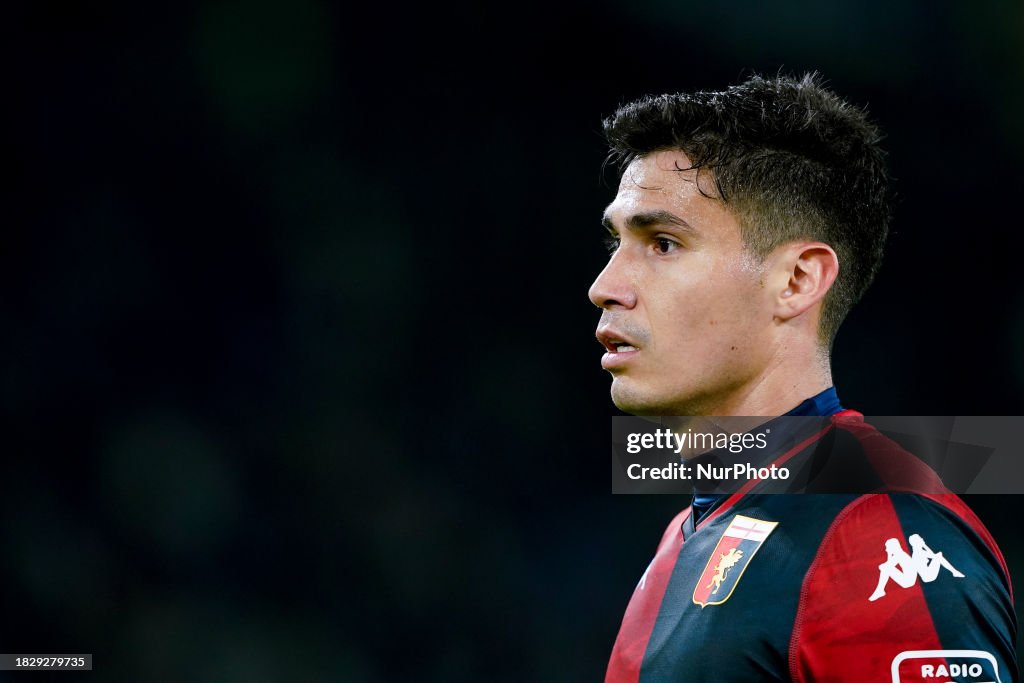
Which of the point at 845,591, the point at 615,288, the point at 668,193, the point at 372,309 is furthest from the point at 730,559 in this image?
the point at 372,309

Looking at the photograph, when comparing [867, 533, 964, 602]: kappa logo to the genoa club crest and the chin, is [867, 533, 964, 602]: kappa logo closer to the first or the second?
the genoa club crest

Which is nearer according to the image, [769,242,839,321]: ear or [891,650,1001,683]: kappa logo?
[891,650,1001,683]: kappa logo

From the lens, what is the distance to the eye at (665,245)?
202cm

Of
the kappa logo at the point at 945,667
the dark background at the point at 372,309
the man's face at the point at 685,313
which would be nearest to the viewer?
the kappa logo at the point at 945,667

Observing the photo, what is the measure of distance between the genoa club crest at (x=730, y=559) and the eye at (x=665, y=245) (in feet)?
1.67

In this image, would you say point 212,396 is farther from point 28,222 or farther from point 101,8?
point 101,8

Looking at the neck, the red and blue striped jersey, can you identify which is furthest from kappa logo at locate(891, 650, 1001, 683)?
the neck

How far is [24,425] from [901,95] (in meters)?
4.82

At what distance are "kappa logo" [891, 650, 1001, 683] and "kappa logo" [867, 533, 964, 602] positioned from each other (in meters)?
0.09

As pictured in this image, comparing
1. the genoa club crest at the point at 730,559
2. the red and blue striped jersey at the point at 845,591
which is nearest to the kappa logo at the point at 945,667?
the red and blue striped jersey at the point at 845,591

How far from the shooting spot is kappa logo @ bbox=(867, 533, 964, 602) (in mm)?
1526

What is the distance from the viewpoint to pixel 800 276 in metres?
2.04

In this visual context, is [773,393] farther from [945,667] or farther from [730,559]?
[945,667]

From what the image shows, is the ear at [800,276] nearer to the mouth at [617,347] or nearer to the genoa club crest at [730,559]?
the mouth at [617,347]
